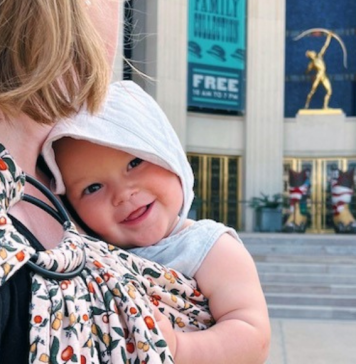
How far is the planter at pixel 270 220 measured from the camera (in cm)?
1678

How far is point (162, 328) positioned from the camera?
2.36ft

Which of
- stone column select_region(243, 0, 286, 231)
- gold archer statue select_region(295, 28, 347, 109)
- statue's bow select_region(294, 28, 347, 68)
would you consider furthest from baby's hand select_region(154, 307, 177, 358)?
statue's bow select_region(294, 28, 347, 68)

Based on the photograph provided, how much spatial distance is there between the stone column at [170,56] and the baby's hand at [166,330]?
16366 mm

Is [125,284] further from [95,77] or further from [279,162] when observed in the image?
[279,162]

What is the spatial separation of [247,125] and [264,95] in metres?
1.03

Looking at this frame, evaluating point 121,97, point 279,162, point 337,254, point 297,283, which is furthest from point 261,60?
point 121,97

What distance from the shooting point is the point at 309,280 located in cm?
826

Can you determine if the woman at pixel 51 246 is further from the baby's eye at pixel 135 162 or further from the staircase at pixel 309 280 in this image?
the staircase at pixel 309 280

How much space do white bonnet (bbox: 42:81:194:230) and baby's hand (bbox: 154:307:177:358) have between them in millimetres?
234

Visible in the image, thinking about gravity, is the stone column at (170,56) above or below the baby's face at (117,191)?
above

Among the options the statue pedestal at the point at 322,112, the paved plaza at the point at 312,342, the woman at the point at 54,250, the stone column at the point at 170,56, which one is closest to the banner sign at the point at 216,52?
the stone column at the point at 170,56

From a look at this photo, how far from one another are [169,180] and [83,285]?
297mm

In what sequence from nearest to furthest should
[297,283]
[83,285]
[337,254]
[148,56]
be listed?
1. [83,285]
2. [297,283]
3. [337,254]
4. [148,56]

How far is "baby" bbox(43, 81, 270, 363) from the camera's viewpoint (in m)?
0.83
